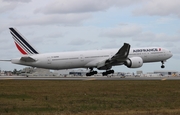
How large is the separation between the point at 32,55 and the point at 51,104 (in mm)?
40326

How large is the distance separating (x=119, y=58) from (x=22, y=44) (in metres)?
16.1

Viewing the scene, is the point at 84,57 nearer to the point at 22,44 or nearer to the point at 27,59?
the point at 27,59

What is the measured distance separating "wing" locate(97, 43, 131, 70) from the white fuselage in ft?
4.58

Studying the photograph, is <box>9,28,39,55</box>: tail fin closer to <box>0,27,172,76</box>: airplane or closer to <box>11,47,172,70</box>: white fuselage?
<box>0,27,172,76</box>: airplane

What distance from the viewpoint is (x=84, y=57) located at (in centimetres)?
6450

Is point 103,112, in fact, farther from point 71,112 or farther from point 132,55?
point 132,55

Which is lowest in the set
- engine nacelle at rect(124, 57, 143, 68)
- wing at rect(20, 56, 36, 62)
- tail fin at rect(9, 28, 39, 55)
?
engine nacelle at rect(124, 57, 143, 68)

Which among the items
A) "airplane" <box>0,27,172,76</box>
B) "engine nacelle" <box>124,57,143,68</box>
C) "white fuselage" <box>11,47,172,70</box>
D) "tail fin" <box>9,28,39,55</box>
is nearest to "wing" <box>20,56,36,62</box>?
"airplane" <box>0,27,172,76</box>

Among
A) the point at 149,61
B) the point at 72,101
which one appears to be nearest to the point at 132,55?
the point at 149,61

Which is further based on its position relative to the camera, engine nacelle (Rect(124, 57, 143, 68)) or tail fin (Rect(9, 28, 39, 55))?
engine nacelle (Rect(124, 57, 143, 68))

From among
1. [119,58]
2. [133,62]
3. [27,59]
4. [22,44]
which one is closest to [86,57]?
[119,58]

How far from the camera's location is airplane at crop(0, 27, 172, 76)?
61750 mm

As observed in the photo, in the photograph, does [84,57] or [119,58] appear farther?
[84,57]

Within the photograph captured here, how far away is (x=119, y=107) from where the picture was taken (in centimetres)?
2122
